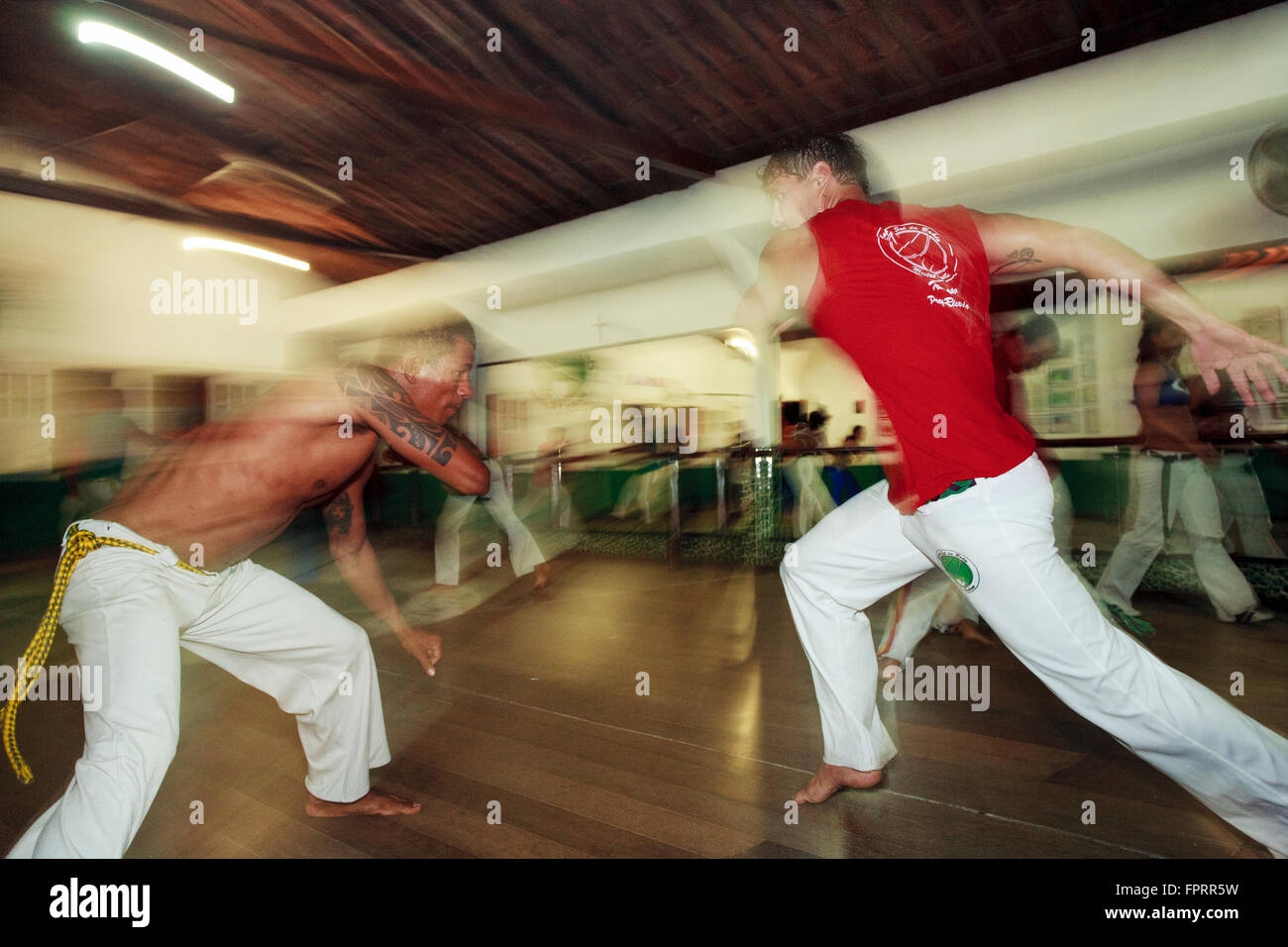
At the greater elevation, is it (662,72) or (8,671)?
(662,72)

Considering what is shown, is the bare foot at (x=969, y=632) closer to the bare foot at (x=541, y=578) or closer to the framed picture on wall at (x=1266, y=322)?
the bare foot at (x=541, y=578)

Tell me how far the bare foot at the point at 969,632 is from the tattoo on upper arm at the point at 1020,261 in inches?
93.0

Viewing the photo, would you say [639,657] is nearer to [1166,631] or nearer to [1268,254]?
[1166,631]

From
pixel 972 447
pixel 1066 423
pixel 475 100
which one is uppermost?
pixel 475 100

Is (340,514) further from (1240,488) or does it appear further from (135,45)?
(1240,488)

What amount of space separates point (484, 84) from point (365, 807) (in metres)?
4.33

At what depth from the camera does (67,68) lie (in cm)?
441

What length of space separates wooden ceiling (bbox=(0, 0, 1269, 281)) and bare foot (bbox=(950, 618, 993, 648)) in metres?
3.43

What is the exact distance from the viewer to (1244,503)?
3.80 meters

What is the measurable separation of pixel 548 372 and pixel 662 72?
5553 millimetres

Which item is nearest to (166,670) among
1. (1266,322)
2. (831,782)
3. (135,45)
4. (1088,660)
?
(831,782)

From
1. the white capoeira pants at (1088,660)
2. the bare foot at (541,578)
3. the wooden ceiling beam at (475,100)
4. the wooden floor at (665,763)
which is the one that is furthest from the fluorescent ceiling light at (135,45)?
the white capoeira pants at (1088,660)

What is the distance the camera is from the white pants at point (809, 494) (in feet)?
19.3
